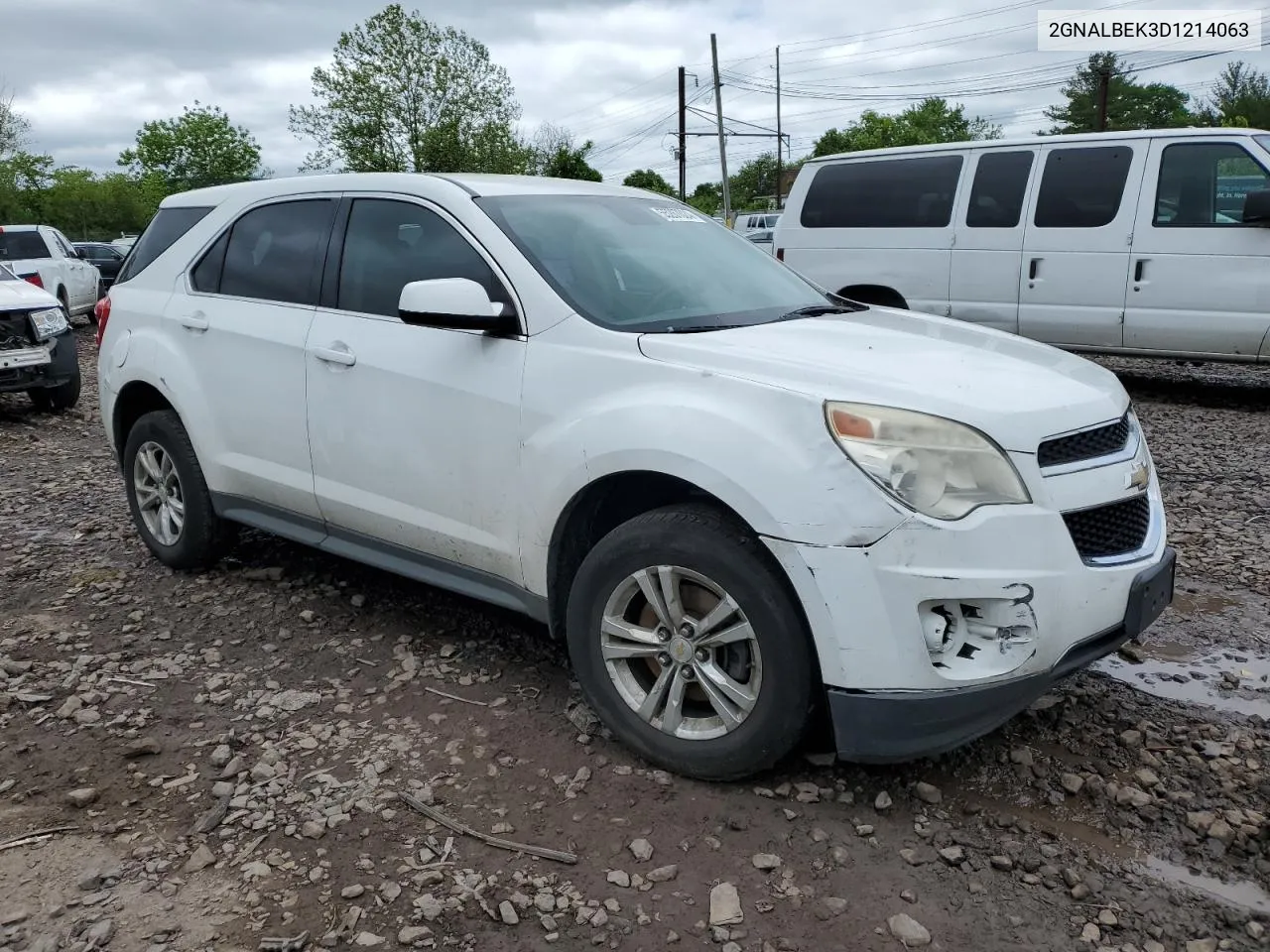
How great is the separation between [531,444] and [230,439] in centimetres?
175

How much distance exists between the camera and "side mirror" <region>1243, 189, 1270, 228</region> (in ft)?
25.1

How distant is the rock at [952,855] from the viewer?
2717mm

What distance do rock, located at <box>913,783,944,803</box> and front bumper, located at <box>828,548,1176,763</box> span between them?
299 millimetres

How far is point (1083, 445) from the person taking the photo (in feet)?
9.59

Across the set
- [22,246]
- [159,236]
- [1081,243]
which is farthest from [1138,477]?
[22,246]

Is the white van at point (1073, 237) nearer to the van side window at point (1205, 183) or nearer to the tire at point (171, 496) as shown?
the van side window at point (1205, 183)

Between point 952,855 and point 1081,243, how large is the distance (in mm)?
6926

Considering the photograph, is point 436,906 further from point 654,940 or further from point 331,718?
point 331,718

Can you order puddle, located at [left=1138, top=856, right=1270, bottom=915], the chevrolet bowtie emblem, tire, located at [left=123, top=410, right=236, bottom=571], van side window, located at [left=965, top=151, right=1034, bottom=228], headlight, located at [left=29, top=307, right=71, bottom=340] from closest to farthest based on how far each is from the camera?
1. puddle, located at [left=1138, top=856, right=1270, bottom=915]
2. the chevrolet bowtie emblem
3. tire, located at [left=123, top=410, right=236, bottom=571]
4. van side window, located at [left=965, top=151, right=1034, bottom=228]
5. headlight, located at [left=29, top=307, right=71, bottom=340]

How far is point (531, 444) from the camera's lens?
3.30 meters

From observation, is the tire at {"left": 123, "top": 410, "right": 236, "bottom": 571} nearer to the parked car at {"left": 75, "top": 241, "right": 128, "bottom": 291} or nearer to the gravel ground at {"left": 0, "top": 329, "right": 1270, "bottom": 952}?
the gravel ground at {"left": 0, "top": 329, "right": 1270, "bottom": 952}

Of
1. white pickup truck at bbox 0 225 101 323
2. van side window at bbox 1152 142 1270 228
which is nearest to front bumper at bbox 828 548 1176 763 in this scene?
van side window at bbox 1152 142 1270 228

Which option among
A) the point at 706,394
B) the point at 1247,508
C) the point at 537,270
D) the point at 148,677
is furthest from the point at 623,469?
the point at 1247,508

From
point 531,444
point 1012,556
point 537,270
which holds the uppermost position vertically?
point 537,270
